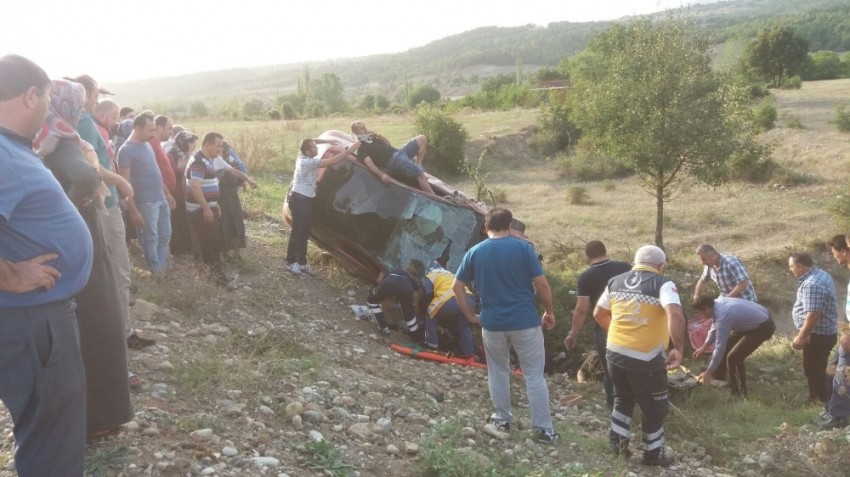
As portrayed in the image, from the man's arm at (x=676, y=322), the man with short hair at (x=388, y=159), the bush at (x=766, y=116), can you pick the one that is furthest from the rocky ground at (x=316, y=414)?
the bush at (x=766, y=116)

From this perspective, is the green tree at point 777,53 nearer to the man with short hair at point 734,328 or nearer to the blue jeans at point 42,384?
the man with short hair at point 734,328

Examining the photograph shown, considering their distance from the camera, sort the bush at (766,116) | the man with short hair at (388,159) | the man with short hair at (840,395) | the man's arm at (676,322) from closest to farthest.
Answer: the man's arm at (676,322), the man with short hair at (840,395), the man with short hair at (388,159), the bush at (766,116)

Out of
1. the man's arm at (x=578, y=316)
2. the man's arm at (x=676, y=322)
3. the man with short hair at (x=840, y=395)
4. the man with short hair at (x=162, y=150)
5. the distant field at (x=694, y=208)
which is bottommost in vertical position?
the distant field at (x=694, y=208)

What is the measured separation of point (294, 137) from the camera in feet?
95.0

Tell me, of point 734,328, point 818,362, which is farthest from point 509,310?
point 818,362

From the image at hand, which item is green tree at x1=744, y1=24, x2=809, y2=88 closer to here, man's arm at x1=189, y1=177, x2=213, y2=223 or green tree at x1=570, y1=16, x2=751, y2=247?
green tree at x1=570, y1=16, x2=751, y2=247

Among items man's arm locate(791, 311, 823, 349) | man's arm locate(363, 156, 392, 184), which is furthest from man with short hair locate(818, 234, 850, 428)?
man's arm locate(363, 156, 392, 184)

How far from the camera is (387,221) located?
8016 mm

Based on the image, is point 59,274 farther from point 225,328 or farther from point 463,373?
point 463,373

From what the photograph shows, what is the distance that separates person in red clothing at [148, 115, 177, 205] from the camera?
6895 millimetres

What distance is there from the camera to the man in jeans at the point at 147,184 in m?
6.28

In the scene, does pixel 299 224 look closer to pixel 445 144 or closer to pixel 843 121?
pixel 445 144

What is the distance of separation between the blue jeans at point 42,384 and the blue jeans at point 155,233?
3.87 metres

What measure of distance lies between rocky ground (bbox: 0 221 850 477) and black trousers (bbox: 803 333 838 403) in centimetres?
118
